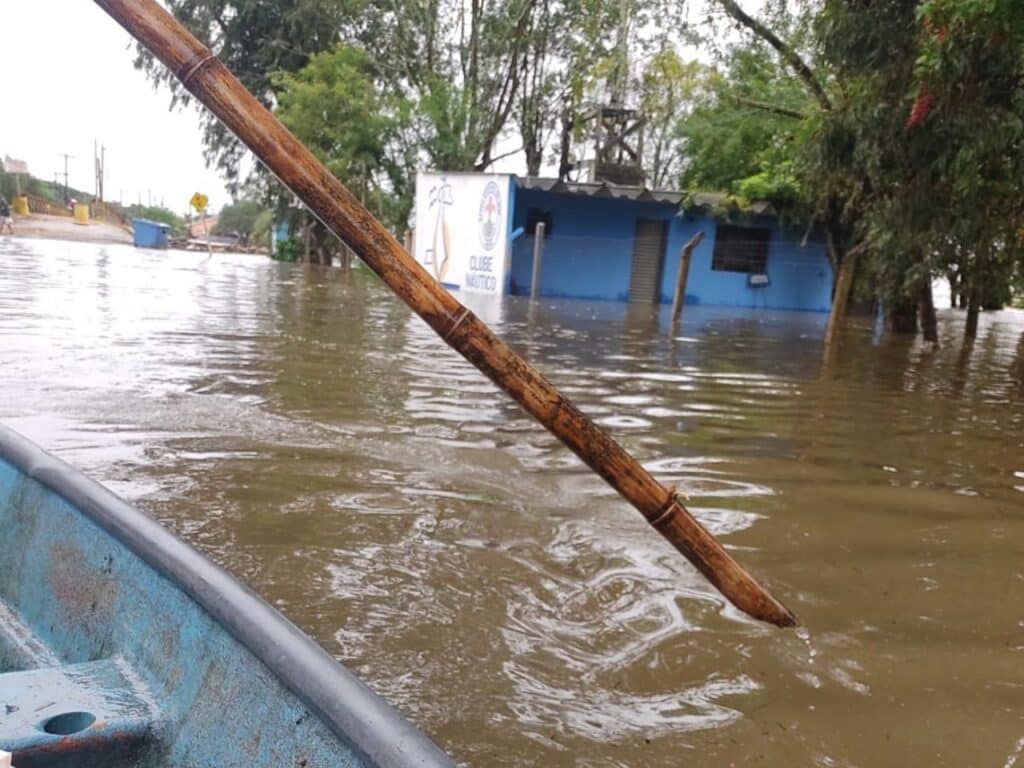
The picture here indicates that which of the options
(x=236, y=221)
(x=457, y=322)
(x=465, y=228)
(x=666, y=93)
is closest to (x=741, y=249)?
(x=666, y=93)

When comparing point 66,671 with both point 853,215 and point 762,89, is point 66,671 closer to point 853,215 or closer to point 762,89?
point 853,215

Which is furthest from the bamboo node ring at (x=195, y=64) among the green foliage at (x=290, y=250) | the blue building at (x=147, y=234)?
the blue building at (x=147, y=234)

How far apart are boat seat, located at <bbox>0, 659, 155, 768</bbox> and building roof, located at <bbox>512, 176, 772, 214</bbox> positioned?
16711mm

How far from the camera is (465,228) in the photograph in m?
19.0

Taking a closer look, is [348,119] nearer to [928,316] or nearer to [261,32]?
[261,32]

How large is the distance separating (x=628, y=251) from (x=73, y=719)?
19.3 metres

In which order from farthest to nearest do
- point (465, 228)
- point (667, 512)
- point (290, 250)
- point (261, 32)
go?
point (290, 250), point (261, 32), point (465, 228), point (667, 512)

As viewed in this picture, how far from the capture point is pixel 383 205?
23.2m

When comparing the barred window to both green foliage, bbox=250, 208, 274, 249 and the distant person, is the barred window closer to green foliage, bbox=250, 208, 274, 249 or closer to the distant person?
green foliage, bbox=250, 208, 274, 249

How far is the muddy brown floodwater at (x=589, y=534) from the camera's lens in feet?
7.06

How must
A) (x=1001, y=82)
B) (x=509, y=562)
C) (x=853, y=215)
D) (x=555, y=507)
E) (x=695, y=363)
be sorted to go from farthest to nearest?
1. (x=853, y=215)
2. (x=695, y=363)
3. (x=1001, y=82)
4. (x=555, y=507)
5. (x=509, y=562)

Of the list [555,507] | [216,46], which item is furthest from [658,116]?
[555,507]

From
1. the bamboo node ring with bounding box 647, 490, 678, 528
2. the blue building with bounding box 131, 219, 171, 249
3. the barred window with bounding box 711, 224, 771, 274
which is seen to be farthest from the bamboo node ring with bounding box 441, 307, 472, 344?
the blue building with bounding box 131, 219, 171, 249

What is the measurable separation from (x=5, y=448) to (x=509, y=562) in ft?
5.39
